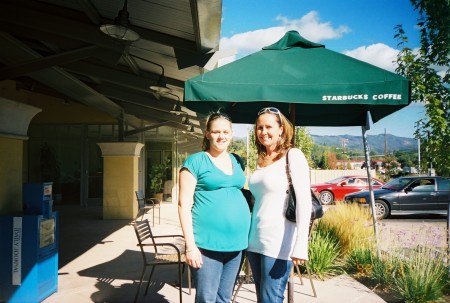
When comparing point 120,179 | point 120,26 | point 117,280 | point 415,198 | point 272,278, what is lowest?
point 117,280

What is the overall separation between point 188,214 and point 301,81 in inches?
52.6

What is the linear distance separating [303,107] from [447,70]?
2113mm

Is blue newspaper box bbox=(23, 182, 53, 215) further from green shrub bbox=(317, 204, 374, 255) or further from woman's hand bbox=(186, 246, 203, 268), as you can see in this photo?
green shrub bbox=(317, 204, 374, 255)

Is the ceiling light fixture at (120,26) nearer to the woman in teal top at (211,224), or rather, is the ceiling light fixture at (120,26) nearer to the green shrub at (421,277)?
the woman in teal top at (211,224)

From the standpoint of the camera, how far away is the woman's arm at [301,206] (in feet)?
7.36

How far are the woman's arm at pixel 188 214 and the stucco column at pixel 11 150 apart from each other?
8.79 ft

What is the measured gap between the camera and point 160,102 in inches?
386

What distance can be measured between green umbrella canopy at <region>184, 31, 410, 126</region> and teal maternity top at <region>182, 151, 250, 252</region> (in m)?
0.70

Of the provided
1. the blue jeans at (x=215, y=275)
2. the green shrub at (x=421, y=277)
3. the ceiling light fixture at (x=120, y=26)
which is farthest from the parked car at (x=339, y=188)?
the blue jeans at (x=215, y=275)

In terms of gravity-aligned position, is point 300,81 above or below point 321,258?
above

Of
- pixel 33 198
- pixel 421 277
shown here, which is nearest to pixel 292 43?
pixel 421 277

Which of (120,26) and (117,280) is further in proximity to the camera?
(117,280)

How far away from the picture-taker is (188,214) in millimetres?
2334

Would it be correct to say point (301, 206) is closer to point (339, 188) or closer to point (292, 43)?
point (292, 43)
